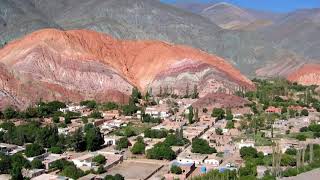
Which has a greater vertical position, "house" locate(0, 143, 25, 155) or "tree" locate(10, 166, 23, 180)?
"house" locate(0, 143, 25, 155)

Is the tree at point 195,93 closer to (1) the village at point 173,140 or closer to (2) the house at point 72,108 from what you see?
(1) the village at point 173,140

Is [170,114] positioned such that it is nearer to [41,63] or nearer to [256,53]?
[41,63]

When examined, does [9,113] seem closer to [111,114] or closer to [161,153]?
[111,114]

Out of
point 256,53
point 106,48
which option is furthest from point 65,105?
point 256,53

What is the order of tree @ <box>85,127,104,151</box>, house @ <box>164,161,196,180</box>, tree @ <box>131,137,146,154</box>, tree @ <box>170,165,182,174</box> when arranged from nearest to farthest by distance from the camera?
house @ <box>164,161,196,180</box>, tree @ <box>170,165,182,174</box>, tree @ <box>131,137,146,154</box>, tree @ <box>85,127,104,151</box>

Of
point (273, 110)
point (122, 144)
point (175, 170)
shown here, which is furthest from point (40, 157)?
point (273, 110)

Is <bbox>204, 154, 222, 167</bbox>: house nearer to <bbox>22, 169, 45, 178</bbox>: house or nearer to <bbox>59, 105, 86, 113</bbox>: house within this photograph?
<bbox>22, 169, 45, 178</bbox>: house

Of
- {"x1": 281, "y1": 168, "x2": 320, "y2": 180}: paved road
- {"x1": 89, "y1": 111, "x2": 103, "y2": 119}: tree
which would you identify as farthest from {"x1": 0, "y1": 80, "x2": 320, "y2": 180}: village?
{"x1": 281, "y1": 168, "x2": 320, "y2": 180}: paved road
